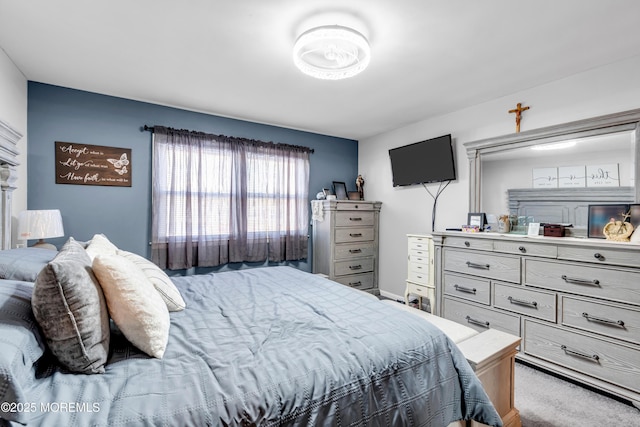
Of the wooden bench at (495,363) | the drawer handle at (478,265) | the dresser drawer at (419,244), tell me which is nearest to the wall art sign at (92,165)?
the dresser drawer at (419,244)

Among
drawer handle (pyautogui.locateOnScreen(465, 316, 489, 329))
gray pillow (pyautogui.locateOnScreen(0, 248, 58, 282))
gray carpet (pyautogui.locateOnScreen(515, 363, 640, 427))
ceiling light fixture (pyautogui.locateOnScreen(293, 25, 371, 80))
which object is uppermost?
ceiling light fixture (pyautogui.locateOnScreen(293, 25, 371, 80))

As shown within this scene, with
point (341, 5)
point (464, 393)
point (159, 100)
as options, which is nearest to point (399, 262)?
point (464, 393)

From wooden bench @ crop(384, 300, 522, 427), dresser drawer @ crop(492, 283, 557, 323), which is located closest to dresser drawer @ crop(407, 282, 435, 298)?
dresser drawer @ crop(492, 283, 557, 323)

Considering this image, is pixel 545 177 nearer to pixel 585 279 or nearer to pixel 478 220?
pixel 478 220

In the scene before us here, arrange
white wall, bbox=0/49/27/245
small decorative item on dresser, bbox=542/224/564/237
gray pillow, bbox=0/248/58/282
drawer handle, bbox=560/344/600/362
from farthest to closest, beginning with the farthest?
small decorative item on dresser, bbox=542/224/564/237 < white wall, bbox=0/49/27/245 < drawer handle, bbox=560/344/600/362 < gray pillow, bbox=0/248/58/282

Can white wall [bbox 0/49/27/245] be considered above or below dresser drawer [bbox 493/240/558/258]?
above

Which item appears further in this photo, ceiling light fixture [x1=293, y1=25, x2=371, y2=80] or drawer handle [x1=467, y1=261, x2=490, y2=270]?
drawer handle [x1=467, y1=261, x2=490, y2=270]

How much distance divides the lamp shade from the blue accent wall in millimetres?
591

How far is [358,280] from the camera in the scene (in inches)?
168

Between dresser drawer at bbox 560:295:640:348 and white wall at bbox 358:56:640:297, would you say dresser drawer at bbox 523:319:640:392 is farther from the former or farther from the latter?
white wall at bbox 358:56:640:297

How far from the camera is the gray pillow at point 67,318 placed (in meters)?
0.93

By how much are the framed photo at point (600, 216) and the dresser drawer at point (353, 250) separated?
100 inches

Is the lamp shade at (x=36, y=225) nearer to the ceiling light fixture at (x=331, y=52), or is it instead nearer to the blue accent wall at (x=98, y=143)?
the blue accent wall at (x=98, y=143)

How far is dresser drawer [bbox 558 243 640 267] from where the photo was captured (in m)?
1.92
